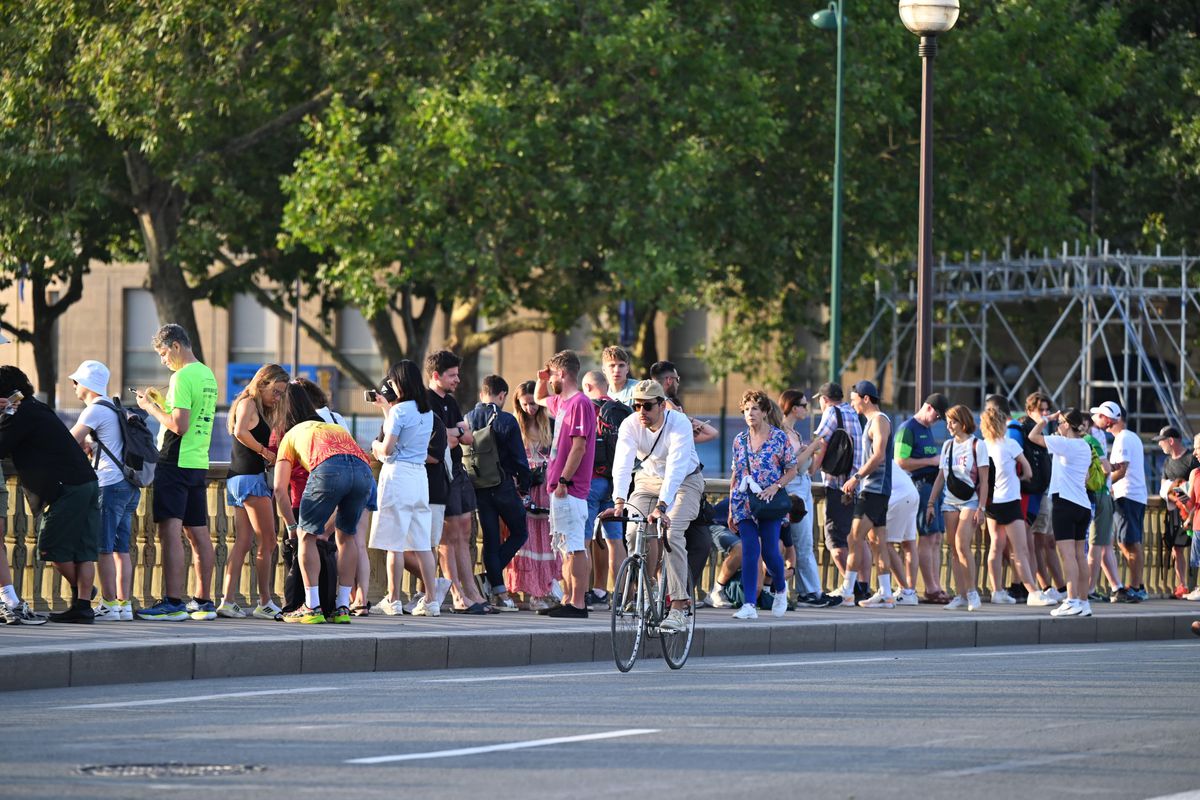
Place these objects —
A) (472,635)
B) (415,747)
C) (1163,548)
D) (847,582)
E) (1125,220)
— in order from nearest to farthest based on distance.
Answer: (415,747), (472,635), (847,582), (1163,548), (1125,220)

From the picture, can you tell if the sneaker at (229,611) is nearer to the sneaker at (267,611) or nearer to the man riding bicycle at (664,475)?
the sneaker at (267,611)

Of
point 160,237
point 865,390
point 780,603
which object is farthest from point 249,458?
point 160,237

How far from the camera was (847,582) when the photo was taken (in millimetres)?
17250

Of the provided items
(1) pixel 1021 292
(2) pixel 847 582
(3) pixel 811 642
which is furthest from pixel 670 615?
(1) pixel 1021 292

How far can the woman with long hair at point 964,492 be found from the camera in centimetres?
1734

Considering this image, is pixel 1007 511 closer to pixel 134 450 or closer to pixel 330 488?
pixel 330 488

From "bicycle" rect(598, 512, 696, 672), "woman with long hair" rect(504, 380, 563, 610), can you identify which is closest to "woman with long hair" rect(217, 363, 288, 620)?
"woman with long hair" rect(504, 380, 563, 610)

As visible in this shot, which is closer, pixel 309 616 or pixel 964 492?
pixel 309 616

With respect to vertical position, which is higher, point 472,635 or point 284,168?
point 284,168

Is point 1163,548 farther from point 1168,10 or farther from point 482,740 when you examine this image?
point 1168,10

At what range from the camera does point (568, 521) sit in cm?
1477

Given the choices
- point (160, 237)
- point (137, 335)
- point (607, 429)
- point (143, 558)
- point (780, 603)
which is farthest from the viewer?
point (137, 335)

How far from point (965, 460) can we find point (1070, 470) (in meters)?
0.83

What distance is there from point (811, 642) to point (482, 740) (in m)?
6.41
